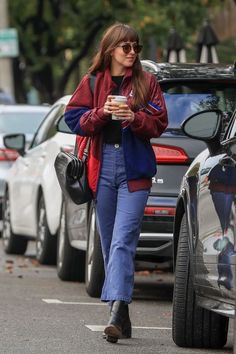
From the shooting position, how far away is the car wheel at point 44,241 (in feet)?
45.3

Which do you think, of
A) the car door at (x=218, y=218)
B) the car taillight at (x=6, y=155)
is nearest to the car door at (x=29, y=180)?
the car taillight at (x=6, y=155)

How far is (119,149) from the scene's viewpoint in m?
8.34

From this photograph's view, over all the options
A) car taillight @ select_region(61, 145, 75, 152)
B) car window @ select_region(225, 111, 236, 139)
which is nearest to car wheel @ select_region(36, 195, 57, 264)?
car taillight @ select_region(61, 145, 75, 152)

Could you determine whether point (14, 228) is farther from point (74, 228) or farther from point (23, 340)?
point (23, 340)

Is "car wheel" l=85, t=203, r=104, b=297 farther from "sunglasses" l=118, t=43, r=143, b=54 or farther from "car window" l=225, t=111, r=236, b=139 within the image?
"car window" l=225, t=111, r=236, b=139

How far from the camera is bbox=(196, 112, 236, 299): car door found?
6.83 metres

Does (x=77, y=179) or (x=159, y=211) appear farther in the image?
(x=159, y=211)

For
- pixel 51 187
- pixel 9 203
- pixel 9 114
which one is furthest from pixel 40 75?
pixel 51 187

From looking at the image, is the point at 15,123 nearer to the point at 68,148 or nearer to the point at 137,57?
the point at 68,148

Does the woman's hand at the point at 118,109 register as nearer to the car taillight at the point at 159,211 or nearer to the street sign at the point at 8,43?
the car taillight at the point at 159,211

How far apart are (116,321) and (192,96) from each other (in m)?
2.69

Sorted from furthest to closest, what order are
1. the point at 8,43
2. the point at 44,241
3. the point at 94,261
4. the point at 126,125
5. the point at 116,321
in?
the point at 8,43
the point at 44,241
the point at 94,261
the point at 126,125
the point at 116,321

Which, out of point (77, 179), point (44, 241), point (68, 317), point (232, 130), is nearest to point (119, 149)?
point (77, 179)

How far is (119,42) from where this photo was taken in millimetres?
8352
